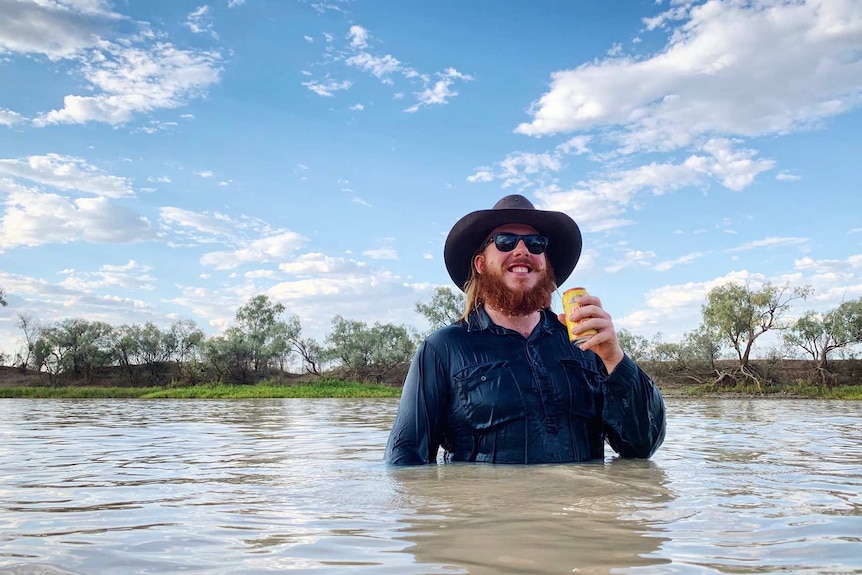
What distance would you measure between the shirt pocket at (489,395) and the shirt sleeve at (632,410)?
55cm

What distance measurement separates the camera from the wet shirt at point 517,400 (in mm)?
4164

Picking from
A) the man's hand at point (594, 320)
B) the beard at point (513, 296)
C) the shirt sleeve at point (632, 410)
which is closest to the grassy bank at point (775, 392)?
the shirt sleeve at point (632, 410)

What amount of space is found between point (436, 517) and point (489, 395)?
1.23 metres

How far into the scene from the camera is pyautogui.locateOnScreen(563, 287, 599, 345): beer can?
3.63 metres

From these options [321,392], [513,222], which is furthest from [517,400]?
[321,392]

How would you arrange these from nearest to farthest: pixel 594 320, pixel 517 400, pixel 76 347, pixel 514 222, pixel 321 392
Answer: pixel 594 320, pixel 517 400, pixel 514 222, pixel 321 392, pixel 76 347

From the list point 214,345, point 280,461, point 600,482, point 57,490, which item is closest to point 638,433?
point 600,482

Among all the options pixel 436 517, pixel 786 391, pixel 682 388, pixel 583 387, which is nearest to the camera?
pixel 436 517

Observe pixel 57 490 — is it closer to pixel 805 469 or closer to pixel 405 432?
pixel 405 432

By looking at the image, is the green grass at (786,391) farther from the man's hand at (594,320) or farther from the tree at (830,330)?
the man's hand at (594,320)

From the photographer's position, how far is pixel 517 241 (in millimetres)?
4422

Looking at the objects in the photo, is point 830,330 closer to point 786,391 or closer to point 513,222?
point 786,391

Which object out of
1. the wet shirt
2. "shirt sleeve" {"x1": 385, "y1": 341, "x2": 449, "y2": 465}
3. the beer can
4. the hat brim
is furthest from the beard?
the beer can

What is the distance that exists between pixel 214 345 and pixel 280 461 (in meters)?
41.4
